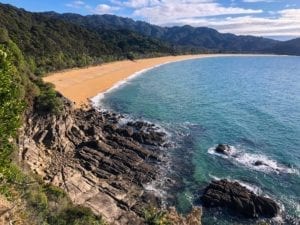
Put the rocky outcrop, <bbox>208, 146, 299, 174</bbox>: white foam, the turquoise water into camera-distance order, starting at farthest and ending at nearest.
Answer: <bbox>208, 146, 299, 174</bbox>: white foam, the turquoise water, the rocky outcrop

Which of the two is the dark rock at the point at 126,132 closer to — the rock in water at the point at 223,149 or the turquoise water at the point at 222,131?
the turquoise water at the point at 222,131

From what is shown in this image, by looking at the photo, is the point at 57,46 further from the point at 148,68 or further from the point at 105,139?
the point at 105,139

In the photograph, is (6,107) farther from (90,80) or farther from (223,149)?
(90,80)

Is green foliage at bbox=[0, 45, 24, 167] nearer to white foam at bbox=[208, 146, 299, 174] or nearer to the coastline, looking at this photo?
white foam at bbox=[208, 146, 299, 174]

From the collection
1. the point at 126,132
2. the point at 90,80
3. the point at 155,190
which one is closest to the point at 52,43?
the point at 90,80

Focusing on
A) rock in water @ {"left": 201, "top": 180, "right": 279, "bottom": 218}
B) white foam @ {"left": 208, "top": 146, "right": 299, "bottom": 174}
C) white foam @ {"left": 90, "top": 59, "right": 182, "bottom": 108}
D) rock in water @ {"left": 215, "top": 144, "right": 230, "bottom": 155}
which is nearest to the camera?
rock in water @ {"left": 201, "top": 180, "right": 279, "bottom": 218}

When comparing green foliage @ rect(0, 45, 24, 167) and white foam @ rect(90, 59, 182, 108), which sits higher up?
green foliage @ rect(0, 45, 24, 167)

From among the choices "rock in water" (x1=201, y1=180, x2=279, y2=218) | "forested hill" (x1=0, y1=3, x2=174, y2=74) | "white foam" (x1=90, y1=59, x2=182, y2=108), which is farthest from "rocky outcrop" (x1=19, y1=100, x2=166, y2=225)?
"forested hill" (x1=0, y1=3, x2=174, y2=74)
